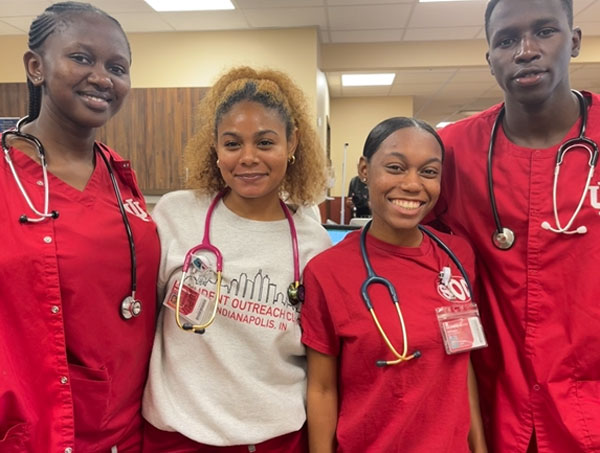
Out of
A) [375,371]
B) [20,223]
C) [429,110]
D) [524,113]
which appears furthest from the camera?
[429,110]

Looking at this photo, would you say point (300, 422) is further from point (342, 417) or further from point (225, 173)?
→ point (225, 173)

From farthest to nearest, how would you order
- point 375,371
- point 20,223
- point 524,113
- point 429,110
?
point 429,110 → point 524,113 → point 375,371 → point 20,223

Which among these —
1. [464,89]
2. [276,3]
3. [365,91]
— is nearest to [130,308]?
[276,3]

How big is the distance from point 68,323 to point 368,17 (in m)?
4.35

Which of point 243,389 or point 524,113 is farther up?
point 524,113

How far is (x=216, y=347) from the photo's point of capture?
1.07m

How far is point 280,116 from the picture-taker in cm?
122

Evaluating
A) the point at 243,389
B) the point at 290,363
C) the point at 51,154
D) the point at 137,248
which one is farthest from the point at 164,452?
the point at 51,154

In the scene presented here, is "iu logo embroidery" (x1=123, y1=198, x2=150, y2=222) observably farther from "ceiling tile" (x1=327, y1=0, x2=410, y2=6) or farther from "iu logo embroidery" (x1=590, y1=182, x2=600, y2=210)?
"ceiling tile" (x1=327, y1=0, x2=410, y2=6)

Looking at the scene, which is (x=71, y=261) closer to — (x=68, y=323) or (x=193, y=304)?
(x=68, y=323)

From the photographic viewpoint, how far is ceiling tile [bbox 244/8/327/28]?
4.26 meters

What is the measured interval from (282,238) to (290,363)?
12.6 inches

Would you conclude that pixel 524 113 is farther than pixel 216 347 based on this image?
Yes

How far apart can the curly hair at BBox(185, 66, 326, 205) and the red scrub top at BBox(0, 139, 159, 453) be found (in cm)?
30
